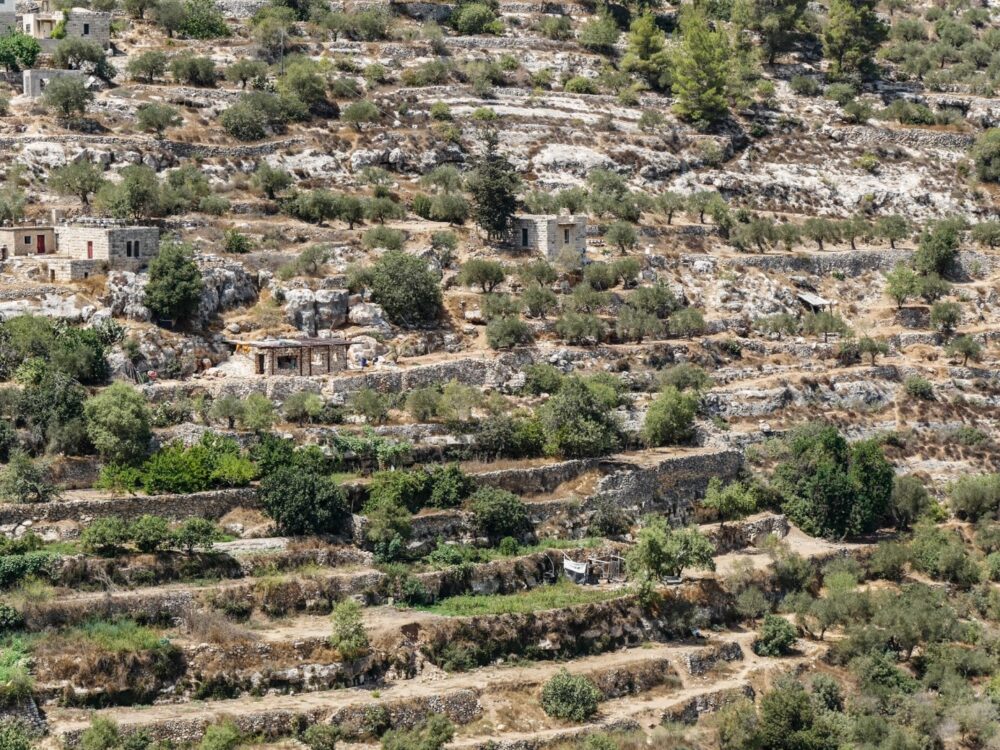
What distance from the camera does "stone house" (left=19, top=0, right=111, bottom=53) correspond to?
3821 inches

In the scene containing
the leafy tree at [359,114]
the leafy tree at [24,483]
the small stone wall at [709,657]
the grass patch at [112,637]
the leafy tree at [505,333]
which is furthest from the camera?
the leafy tree at [359,114]

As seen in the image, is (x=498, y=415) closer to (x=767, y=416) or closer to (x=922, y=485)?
(x=767, y=416)

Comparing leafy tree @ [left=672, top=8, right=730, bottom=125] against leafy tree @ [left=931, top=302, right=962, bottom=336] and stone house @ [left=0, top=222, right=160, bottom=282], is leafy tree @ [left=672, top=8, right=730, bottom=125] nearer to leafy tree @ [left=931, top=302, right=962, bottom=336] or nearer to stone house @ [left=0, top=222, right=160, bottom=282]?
leafy tree @ [left=931, top=302, right=962, bottom=336]

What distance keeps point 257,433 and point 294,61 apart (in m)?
40.2

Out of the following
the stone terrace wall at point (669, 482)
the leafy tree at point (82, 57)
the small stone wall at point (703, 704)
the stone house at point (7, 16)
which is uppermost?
the stone house at point (7, 16)

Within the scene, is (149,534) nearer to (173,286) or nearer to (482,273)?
(173,286)

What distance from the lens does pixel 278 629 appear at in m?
57.9

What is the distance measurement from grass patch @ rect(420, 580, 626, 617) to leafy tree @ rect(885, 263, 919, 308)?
1158 inches

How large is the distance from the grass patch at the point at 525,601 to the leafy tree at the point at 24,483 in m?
12.9

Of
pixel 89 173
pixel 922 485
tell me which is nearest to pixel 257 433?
pixel 89 173

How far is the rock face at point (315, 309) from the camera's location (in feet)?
246

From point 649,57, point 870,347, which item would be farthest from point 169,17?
point 870,347

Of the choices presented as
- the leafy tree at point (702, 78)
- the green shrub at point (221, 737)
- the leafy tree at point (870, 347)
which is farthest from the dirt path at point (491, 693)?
the leafy tree at point (702, 78)

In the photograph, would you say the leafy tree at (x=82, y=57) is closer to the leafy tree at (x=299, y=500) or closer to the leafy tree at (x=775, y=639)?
the leafy tree at (x=299, y=500)
